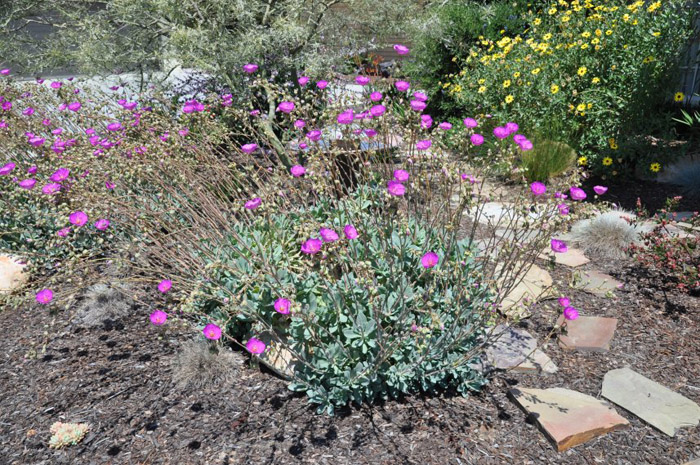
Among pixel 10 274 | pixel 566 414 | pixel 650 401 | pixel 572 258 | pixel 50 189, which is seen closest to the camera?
pixel 566 414

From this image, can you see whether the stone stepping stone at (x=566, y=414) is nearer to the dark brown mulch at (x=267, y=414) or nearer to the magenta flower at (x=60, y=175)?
the dark brown mulch at (x=267, y=414)

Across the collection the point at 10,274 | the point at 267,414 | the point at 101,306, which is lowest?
the point at 10,274

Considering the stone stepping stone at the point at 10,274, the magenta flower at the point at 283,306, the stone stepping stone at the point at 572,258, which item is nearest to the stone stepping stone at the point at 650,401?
the stone stepping stone at the point at 572,258

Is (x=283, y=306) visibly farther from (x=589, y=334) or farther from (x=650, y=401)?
(x=589, y=334)

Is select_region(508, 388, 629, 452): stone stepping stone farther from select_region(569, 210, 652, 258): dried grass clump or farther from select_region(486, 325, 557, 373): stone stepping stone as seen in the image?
select_region(569, 210, 652, 258): dried grass clump

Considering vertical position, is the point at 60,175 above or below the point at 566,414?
above

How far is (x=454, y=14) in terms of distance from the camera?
270 inches

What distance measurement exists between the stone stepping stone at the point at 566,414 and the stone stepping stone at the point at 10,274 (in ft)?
10.8

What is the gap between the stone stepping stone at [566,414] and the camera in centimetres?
228

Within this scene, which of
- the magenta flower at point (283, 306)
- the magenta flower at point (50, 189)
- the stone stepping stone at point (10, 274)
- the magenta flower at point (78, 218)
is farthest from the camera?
the stone stepping stone at point (10, 274)

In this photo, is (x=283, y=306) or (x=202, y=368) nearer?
(x=283, y=306)

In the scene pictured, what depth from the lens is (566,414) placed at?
2387 millimetres

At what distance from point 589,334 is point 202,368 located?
2159 millimetres

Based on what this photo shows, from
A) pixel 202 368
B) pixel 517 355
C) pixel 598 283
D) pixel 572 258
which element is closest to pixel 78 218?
pixel 202 368
